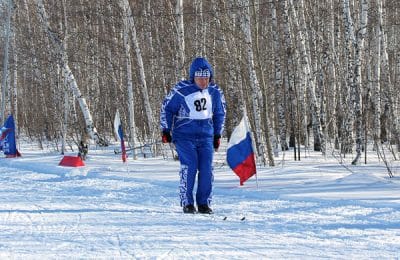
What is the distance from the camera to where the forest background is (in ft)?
44.1

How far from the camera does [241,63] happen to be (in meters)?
12.2

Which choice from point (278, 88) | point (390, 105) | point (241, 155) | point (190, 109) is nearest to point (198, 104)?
point (190, 109)

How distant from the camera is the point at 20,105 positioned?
41.9 m

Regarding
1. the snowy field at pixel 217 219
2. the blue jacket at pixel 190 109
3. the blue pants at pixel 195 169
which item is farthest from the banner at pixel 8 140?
the blue pants at pixel 195 169

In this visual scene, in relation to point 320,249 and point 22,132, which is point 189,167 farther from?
point 22,132

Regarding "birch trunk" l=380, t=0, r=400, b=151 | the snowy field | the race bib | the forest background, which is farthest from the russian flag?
"birch trunk" l=380, t=0, r=400, b=151

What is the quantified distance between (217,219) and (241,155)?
1.72 m

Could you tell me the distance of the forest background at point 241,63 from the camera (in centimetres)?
1344

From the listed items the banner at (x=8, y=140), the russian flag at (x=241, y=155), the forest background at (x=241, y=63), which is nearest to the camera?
the russian flag at (x=241, y=155)

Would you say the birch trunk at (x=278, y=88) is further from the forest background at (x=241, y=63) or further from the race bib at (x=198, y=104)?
the race bib at (x=198, y=104)

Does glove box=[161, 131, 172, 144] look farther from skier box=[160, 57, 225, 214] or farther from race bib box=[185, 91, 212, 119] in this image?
race bib box=[185, 91, 212, 119]

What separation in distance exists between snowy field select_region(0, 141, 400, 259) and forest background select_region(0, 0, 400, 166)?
2.99m

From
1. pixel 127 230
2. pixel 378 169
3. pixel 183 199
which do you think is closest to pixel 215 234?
pixel 127 230

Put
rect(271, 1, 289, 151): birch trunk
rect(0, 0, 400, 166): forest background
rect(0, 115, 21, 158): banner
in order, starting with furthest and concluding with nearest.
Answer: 1. rect(271, 1, 289, 151): birch trunk
2. rect(0, 115, 21, 158): banner
3. rect(0, 0, 400, 166): forest background
